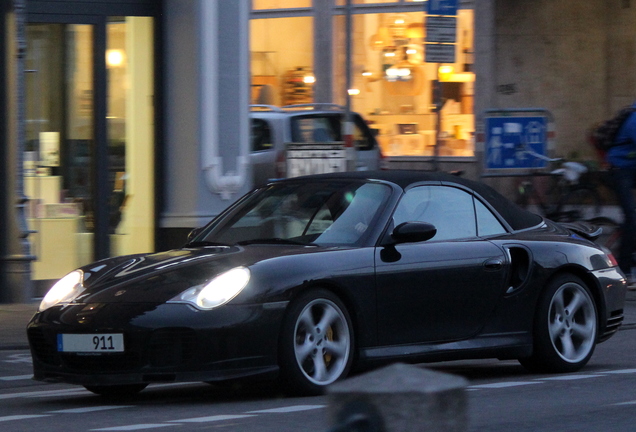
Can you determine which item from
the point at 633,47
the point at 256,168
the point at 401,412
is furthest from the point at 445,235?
the point at 633,47

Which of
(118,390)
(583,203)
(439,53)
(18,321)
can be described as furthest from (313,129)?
(118,390)

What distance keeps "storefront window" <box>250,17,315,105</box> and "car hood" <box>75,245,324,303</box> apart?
16.1 meters

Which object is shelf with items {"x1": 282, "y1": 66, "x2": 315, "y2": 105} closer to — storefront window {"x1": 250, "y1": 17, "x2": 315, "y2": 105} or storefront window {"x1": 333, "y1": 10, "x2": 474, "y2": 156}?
storefront window {"x1": 250, "y1": 17, "x2": 315, "y2": 105}

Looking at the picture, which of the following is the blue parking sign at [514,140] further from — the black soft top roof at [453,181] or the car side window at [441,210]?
the car side window at [441,210]

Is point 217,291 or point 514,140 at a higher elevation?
point 514,140

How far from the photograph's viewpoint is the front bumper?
697 centimetres

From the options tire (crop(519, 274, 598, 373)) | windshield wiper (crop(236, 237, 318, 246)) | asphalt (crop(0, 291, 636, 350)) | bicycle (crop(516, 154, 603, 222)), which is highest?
windshield wiper (crop(236, 237, 318, 246))

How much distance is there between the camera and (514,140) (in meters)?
15.1

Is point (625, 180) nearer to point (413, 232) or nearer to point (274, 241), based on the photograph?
point (413, 232)

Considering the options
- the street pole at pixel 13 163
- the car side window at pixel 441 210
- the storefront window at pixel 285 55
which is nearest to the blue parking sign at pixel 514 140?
the street pole at pixel 13 163

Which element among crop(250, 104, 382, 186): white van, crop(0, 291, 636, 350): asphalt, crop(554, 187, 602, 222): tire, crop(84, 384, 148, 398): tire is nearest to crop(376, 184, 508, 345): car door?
crop(84, 384, 148, 398): tire

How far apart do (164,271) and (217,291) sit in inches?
16.1

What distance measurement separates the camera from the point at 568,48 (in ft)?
69.1

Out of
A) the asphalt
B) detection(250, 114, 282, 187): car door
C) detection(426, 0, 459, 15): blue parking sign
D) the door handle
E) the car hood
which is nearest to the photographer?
the car hood
